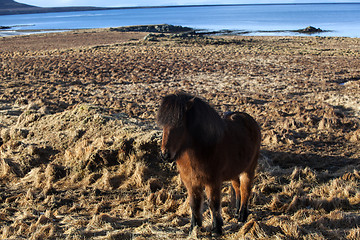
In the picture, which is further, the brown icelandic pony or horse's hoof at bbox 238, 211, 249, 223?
horse's hoof at bbox 238, 211, 249, 223

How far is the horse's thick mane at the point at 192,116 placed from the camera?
356cm

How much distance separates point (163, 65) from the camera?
24.5 metres

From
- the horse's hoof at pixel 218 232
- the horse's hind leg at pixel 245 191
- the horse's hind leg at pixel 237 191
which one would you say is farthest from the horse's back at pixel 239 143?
the horse's hoof at pixel 218 232

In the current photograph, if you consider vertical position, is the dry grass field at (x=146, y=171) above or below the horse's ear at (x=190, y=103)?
below

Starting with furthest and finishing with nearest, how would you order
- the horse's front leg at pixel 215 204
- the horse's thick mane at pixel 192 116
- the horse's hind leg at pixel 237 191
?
the horse's hind leg at pixel 237 191 < the horse's front leg at pixel 215 204 < the horse's thick mane at pixel 192 116

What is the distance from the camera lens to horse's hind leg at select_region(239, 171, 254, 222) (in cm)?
479

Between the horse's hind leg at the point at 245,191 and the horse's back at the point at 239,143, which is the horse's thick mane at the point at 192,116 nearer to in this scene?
the horse's back at the point at 239,143

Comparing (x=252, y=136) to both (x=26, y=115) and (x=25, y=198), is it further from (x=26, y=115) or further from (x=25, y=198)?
(x=26, y=115)

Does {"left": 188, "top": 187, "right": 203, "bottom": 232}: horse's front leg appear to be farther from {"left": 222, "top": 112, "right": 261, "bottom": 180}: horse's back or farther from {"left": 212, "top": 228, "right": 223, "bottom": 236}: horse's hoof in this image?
{"left": 222, "top": 112, "right": 261, "bottom": 180}: horse's back

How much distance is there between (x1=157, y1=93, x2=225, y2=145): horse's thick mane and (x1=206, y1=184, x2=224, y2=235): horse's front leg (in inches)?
24.6

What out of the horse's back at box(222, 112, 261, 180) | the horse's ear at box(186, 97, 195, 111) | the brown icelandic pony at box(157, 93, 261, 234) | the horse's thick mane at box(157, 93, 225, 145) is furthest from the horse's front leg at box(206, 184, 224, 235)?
the horse's ear at box(186, 97, 195, 111)

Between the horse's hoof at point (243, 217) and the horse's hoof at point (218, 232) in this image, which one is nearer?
the horse's hoof at point (218, 232)

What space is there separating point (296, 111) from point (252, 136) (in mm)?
7864

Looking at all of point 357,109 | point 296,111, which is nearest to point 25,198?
point 296,111
